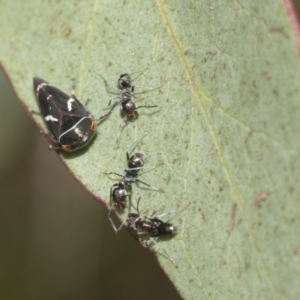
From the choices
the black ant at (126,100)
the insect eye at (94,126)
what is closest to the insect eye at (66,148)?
the insect eye at (94,126)

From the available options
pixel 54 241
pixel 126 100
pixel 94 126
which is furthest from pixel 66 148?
pixel 54 241

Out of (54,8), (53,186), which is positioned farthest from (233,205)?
(53,186)

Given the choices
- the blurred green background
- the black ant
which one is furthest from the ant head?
the blurred green background

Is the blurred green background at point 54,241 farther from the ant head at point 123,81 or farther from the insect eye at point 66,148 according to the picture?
the ant head at point 123,81

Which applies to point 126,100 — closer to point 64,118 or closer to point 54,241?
point 64,118

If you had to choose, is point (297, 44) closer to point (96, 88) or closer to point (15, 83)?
point (96, 88)
